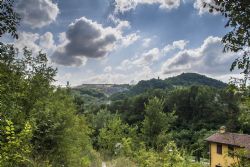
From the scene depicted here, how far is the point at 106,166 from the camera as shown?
2644 cm

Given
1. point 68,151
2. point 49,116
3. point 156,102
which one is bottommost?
point 68,151

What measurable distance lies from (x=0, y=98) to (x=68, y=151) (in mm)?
12810

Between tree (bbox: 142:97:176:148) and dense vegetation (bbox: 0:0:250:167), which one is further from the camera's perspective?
tree (bbox: 142:97:176:148)

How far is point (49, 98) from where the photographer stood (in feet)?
66.0

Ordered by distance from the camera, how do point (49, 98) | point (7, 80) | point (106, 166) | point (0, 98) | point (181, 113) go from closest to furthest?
1. point (0, 98)
2. point (7, 80)
3. point (49, 98)
4. point (106, 166)
5. point (181, 113)

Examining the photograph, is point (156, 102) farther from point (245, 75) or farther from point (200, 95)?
point (200, 95)

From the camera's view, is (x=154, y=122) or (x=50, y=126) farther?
(x=154, y=122)

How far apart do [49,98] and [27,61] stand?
106 inches

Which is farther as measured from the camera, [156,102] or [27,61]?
[156,102]

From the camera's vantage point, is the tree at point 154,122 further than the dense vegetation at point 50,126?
Yes

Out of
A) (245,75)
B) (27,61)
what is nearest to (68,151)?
(27,61)

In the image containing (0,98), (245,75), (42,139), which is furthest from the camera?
(42,139)

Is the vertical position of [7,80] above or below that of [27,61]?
below

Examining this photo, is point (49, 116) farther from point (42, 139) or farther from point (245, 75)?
point (245, 75)
